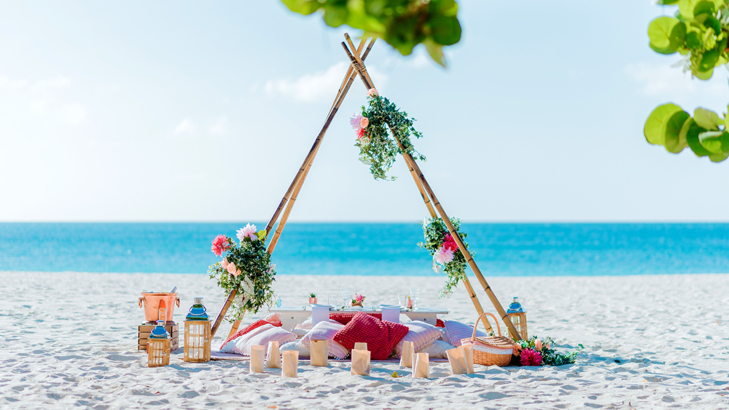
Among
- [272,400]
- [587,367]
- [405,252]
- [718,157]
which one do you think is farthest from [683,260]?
[718,157]

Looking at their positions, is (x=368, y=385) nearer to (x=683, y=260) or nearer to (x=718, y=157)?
(x=718, y=157)

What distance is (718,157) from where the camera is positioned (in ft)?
4.37

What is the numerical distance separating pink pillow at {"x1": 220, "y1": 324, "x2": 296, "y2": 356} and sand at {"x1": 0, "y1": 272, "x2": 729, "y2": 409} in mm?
387

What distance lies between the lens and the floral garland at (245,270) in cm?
604

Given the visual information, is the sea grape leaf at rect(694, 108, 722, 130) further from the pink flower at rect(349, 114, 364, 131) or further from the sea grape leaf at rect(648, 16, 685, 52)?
the pink flower at rect(349, 114, 364, 131)

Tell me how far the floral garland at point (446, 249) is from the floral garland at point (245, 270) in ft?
5.62

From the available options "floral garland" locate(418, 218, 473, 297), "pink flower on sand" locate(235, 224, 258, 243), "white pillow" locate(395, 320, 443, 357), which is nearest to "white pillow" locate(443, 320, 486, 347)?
"white pillow" locate(395, 320, 443, 357)

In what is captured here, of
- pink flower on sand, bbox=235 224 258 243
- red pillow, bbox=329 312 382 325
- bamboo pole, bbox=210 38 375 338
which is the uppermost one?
bamboo pole, bbox=210 38 375 338

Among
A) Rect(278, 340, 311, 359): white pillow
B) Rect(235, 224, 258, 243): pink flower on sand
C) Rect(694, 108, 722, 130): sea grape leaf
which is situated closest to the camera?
Rect(694, 108, 722, 130): sea grape leaf

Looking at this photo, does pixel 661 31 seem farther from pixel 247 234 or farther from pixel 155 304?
pixel 155 304

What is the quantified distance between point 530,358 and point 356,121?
2952 millimetres

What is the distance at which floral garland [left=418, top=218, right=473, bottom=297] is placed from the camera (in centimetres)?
649

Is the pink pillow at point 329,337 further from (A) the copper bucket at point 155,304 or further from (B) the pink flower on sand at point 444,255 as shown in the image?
(A) the copper bucket at point 155,304

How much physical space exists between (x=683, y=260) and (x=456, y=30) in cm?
3834
